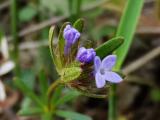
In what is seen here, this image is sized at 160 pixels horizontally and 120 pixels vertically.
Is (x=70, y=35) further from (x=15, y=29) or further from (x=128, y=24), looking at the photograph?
(x=15, y=29)

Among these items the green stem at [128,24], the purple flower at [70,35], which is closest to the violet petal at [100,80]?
the purple flower at [70,35]

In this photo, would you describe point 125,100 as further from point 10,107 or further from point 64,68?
point 64,68

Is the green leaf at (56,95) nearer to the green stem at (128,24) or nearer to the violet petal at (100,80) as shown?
the green stem at (128,24)

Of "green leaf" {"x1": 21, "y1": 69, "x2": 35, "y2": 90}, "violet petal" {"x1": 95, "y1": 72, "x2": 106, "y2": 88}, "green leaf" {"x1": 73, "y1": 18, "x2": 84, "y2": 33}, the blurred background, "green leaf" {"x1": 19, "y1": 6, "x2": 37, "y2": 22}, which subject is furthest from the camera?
"green leaf" {"x1": 19, "y1": 6, "x2": 37, "y2": 22}

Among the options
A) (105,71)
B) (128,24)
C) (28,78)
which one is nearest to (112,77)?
(105,71)

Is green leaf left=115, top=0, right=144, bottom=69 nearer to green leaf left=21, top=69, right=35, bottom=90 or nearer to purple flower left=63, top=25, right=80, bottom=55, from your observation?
purple flower left=63, top=25, right=80, bottom=55

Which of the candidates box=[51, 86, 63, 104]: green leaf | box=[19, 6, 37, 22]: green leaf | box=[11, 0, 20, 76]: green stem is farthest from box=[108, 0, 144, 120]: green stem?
box=[19, 6, 37, 22]: green leaf
